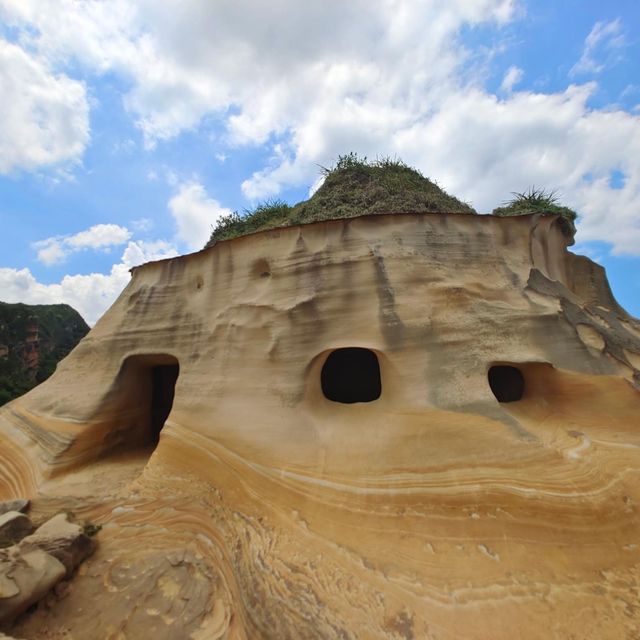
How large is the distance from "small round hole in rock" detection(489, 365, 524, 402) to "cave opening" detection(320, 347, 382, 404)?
5.30 feet

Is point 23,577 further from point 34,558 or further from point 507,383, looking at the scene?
point 507,383

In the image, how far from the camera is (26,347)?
22.1m

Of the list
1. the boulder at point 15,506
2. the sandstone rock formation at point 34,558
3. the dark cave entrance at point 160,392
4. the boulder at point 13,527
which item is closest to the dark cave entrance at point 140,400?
the dark cave entrance at point 160,392

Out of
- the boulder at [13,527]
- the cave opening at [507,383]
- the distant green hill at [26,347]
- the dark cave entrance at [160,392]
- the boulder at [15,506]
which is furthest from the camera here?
the distant green hill at [26,347]

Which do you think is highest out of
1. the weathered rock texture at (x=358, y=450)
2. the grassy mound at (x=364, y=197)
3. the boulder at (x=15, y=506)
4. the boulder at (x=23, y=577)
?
the grassy mound at (x=364, y=197)

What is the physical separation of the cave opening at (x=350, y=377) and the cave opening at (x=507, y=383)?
162 centimetres

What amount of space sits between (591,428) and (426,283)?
2.27 m

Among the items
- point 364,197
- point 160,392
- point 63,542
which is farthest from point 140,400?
point 364,197

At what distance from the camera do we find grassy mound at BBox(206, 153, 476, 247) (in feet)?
21.8

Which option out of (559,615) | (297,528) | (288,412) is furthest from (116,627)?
(559,615)

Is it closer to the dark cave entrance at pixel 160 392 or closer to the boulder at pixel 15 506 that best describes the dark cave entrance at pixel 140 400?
the dark cave entrance at pixel 160 392

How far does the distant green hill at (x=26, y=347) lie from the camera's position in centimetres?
1942

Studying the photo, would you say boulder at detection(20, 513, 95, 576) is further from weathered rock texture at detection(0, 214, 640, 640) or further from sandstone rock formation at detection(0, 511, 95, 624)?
weathered rock texture at detection(0, 214, 640, 640)

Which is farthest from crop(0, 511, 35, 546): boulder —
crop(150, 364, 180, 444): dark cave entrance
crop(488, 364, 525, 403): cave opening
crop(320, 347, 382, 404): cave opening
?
crop(488, 364, 525, 403): cave opening
